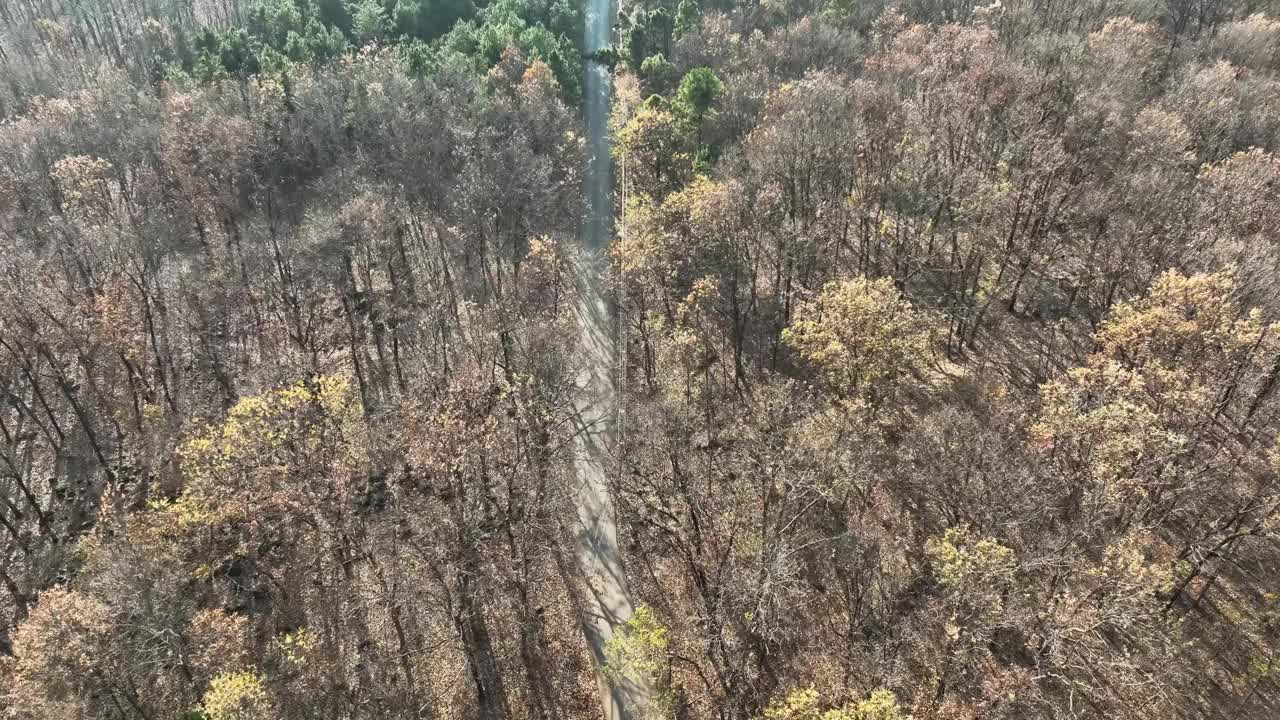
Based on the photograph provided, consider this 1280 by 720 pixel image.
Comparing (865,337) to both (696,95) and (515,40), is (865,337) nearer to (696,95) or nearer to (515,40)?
(696,95)

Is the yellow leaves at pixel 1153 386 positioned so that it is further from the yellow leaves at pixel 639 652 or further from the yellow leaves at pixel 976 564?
the yellow leaves at pixel 639 652

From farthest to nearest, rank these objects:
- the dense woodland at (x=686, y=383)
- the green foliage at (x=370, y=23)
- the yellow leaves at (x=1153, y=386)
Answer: the green foliage at (x=370, y=23), the dense woodland at (x=686, y=383), the yellow leaves at (x=1153, y=386)

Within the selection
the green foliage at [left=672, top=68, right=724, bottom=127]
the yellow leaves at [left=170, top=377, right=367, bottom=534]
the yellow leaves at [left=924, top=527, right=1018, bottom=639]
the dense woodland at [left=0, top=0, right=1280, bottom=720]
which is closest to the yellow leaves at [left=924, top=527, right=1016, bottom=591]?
the yellow leaves at [left=924, top=527, right=1018, bottom=639]

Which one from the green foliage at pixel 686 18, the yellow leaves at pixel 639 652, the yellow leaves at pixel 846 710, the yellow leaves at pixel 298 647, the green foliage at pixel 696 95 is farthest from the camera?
the green foliage at pixel 686 18

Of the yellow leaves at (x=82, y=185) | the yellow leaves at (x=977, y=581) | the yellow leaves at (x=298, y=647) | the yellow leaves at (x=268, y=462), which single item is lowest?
the yellow leaves at (x=298, y=647)

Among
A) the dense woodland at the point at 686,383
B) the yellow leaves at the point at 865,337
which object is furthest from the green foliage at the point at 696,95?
the yellow leaves at the point at 865,337

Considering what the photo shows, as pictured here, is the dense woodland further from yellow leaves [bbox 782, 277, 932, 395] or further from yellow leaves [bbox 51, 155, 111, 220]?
yellow leaves [bbox 51, 155, 111, 220]
